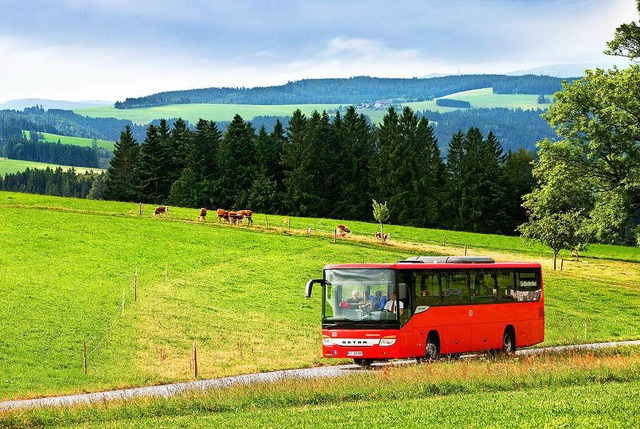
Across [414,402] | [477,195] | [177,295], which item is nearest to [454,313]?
[414,402]

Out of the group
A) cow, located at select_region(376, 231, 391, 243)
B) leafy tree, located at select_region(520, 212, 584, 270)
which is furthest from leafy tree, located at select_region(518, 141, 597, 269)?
cow, located at select_region(376, 231, 391, 243)

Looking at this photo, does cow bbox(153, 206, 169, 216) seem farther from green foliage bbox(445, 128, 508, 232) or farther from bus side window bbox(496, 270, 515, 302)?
bus side window bbox(496, 270, 515, 302)

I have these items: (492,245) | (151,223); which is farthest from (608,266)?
(151,223)

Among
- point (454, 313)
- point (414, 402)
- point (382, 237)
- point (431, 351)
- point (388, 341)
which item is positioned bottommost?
point (382, 237)

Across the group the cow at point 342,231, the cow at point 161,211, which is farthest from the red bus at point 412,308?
the cow at point 161,211

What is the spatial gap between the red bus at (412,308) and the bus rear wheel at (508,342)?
24 centimetres

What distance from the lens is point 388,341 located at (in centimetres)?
3173

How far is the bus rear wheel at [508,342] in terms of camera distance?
123 feet

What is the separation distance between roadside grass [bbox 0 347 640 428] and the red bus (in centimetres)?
365

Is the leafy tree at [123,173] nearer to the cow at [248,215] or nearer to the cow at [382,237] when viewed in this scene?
the cow at [248,215]

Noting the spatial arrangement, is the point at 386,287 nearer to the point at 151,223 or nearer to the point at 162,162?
the point at 151,223

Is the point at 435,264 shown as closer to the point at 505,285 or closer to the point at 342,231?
the point at 505,285

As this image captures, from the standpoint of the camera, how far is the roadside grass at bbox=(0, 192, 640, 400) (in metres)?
37.1

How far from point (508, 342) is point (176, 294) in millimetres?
21693
